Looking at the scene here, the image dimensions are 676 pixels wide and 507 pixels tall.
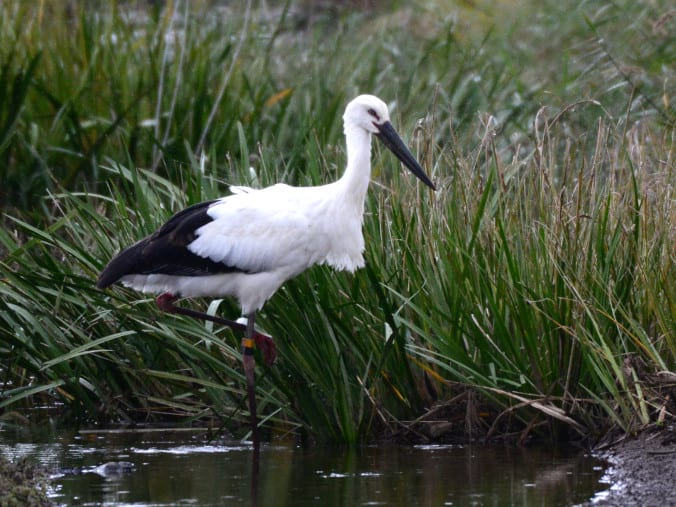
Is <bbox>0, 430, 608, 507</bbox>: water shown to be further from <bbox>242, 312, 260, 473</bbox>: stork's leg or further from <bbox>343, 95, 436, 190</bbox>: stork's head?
<bbox>343, 95, 436, 190</bbox>: stork's head

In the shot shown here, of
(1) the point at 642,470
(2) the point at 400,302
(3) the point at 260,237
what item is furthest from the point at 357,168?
(1) the point at 642,470

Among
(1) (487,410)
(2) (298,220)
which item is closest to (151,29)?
(2) (298,220)

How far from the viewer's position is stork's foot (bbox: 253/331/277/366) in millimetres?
6051

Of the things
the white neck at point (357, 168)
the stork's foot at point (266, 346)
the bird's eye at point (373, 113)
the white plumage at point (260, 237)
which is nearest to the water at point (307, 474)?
the stork's foot at point (266, 346)

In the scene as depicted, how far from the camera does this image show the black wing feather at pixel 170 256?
241 inches

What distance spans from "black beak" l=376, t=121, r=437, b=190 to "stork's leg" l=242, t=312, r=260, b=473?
3.45 feet

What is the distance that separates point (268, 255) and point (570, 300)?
144 cm

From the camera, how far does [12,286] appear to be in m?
6.82

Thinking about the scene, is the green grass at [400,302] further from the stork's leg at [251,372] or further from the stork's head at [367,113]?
the stork's head at [367,113]

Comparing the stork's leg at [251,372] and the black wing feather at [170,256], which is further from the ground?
the black wing feather at [170,256]

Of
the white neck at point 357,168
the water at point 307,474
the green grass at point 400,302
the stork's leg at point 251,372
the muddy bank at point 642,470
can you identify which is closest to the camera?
the muddy bank at point 642,470

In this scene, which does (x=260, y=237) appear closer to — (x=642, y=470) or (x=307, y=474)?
(x=307, y=474)

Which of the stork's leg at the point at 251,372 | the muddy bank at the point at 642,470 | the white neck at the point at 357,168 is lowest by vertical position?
the muddy bank at the point at 642,470

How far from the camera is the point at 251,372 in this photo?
598cm
